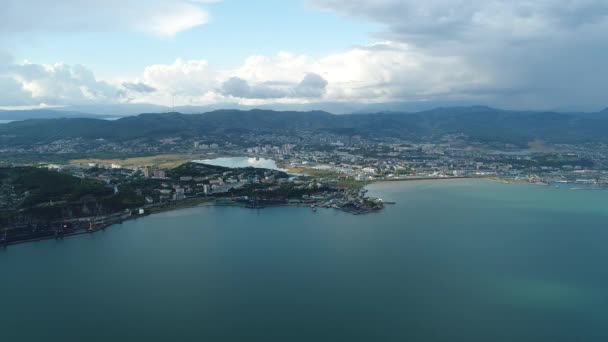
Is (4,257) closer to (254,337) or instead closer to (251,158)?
(254,337)

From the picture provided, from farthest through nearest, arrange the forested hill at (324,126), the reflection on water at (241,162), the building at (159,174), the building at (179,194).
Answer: the forested hill at (324,126)
the reflection on water at (241,162)
the building at (159,174)
the building at (179,194)

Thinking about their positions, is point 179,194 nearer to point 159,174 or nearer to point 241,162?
point 159,174

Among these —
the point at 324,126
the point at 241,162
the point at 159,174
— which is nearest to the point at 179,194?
the point at 159,174

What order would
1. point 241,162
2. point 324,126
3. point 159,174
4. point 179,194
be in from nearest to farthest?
1. point 179,194
2. point 159,174
3. point 241,162
4. point 324,126

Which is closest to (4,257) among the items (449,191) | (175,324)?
(175,324)

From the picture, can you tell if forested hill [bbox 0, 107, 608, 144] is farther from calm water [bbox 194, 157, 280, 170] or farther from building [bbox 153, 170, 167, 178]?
building [bbox 153, 170, 167, 178]

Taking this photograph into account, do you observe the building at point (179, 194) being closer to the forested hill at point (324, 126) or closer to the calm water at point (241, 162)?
the calm water at point (241, 162)

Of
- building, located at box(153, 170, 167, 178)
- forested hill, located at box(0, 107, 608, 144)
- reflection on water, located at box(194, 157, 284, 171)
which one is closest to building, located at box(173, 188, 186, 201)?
building, located at box(153, 170, 167, 178)

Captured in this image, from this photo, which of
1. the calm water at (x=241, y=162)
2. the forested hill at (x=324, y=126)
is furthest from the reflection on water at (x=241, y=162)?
the forested hill at (x=324, y=126)
